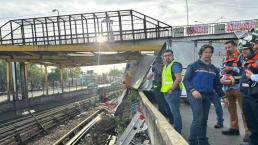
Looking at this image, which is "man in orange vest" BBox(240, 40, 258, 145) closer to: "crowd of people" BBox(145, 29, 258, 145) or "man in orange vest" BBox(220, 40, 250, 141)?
"crowd of people" BBox(145, 29, 258, 145)

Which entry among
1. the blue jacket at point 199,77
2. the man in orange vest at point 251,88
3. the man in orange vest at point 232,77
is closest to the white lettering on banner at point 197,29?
the man in orange vest at point 232,77

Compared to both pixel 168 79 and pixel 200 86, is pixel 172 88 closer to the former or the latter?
pixel 168 79

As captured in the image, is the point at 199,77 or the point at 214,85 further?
the point at 214,85

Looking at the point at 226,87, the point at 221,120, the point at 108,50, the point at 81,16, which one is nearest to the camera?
the point at 226,87

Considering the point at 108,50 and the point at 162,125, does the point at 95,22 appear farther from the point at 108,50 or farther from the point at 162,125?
the point at 162,125

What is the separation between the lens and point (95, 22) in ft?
99.8

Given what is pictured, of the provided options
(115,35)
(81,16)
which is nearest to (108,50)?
(115,35)

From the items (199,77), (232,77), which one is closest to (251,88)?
(199,77)

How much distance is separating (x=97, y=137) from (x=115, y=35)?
14909 mm

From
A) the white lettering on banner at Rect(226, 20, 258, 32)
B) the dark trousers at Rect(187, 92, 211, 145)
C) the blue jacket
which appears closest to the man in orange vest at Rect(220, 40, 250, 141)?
the blue jacket

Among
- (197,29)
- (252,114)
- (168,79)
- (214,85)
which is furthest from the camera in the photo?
(197,29)

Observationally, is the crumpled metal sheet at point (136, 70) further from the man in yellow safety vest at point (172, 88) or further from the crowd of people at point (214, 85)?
the crowd of people at point (214, 85)

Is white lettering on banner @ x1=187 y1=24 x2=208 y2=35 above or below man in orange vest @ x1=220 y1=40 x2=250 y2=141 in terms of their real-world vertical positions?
above

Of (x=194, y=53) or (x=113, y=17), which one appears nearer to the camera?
(x=194, y=53)
